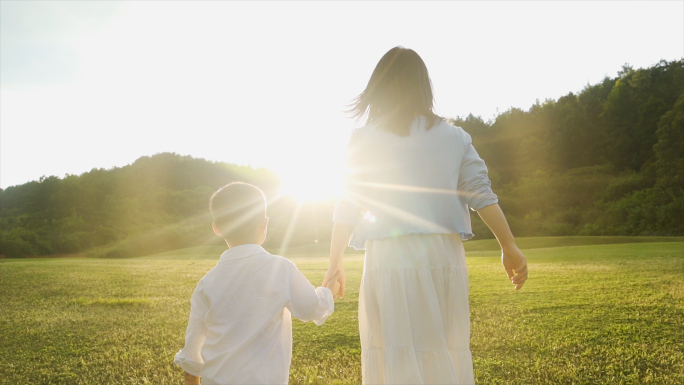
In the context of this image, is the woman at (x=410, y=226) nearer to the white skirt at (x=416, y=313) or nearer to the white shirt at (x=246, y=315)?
the white skirt at (x=416, y=313)

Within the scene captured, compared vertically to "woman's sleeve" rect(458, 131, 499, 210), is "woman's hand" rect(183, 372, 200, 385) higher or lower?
lower

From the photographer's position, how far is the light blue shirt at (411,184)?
6.80 feet

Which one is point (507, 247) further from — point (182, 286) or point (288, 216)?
point (288, 216)

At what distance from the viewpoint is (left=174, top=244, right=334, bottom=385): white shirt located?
2146 millimetres

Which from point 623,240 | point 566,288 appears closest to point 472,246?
point 623,240

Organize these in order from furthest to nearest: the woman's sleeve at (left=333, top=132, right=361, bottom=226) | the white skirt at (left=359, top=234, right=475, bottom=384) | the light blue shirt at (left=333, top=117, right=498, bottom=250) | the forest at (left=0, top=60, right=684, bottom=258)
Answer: the forest at (left=0, top=60, right=684, bottom=258), the woman's sleeve at (left=333, top=132, right=361, bottom=226), the light blue shirt at (left=333, top=117, right=498, bottom=250), the white skirt at (left=359, top=234, right=475, bottom=384)

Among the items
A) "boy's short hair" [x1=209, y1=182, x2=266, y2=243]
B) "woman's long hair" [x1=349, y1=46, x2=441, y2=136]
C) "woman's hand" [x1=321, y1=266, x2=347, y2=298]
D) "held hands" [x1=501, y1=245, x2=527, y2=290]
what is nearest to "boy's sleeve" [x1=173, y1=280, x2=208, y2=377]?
"boy's short hair" [x1=209, y1=182, x2=266, y2=243]

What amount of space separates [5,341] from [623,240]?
24.1 m

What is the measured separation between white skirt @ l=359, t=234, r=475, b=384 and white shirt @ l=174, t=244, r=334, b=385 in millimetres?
333

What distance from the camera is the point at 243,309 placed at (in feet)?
7.18

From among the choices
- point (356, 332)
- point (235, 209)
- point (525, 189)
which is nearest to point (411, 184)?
point (235, 209)

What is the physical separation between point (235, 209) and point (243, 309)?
496 millimetres

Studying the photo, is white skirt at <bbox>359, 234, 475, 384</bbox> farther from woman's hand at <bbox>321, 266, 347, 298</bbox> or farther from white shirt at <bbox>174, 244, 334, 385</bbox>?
white shirt at <bbox>174, 244, 334, 385</bbox>

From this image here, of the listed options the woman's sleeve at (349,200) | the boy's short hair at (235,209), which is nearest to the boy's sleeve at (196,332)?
the boy's short hair at (235,209)
